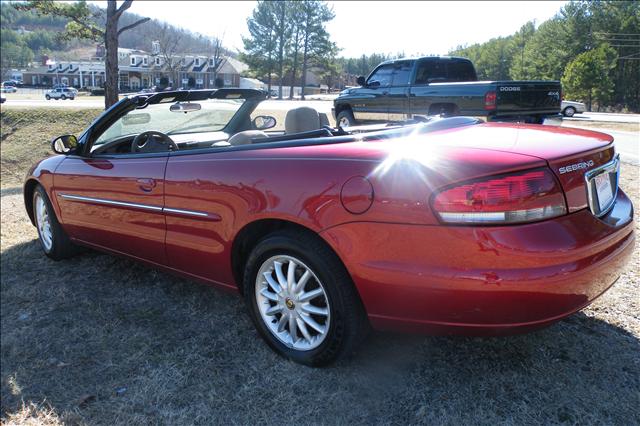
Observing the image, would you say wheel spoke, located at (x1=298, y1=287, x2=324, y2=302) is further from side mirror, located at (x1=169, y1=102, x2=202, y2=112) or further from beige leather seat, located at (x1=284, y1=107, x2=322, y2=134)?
side mirror, located at (x1=169, y1=102, x2=202, y2=112)

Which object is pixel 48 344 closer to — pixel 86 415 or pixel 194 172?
pixel 86 415

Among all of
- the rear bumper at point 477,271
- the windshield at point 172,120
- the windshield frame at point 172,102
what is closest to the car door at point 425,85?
the windshield frame at point 172,102

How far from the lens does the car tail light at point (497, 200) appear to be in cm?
203

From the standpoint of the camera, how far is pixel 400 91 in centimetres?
1075

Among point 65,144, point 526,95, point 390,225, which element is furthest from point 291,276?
point 526,95

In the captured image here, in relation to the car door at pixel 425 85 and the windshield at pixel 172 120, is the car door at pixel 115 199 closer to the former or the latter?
the windshield at pixel 172 120

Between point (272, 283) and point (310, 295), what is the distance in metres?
0.27

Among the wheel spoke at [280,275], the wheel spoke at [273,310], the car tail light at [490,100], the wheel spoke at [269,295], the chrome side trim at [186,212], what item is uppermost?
the car tail light at [490,100]

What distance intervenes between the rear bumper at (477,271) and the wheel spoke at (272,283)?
21.3 inches

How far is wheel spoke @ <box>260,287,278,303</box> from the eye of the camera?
2.75m

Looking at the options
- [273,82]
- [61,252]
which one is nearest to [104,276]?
[61,252]

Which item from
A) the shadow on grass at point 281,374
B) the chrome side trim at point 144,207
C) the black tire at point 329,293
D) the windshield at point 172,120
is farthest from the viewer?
the windshield at point 172,120

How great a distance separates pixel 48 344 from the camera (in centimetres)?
322

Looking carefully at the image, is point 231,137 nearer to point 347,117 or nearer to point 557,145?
point 557,145
